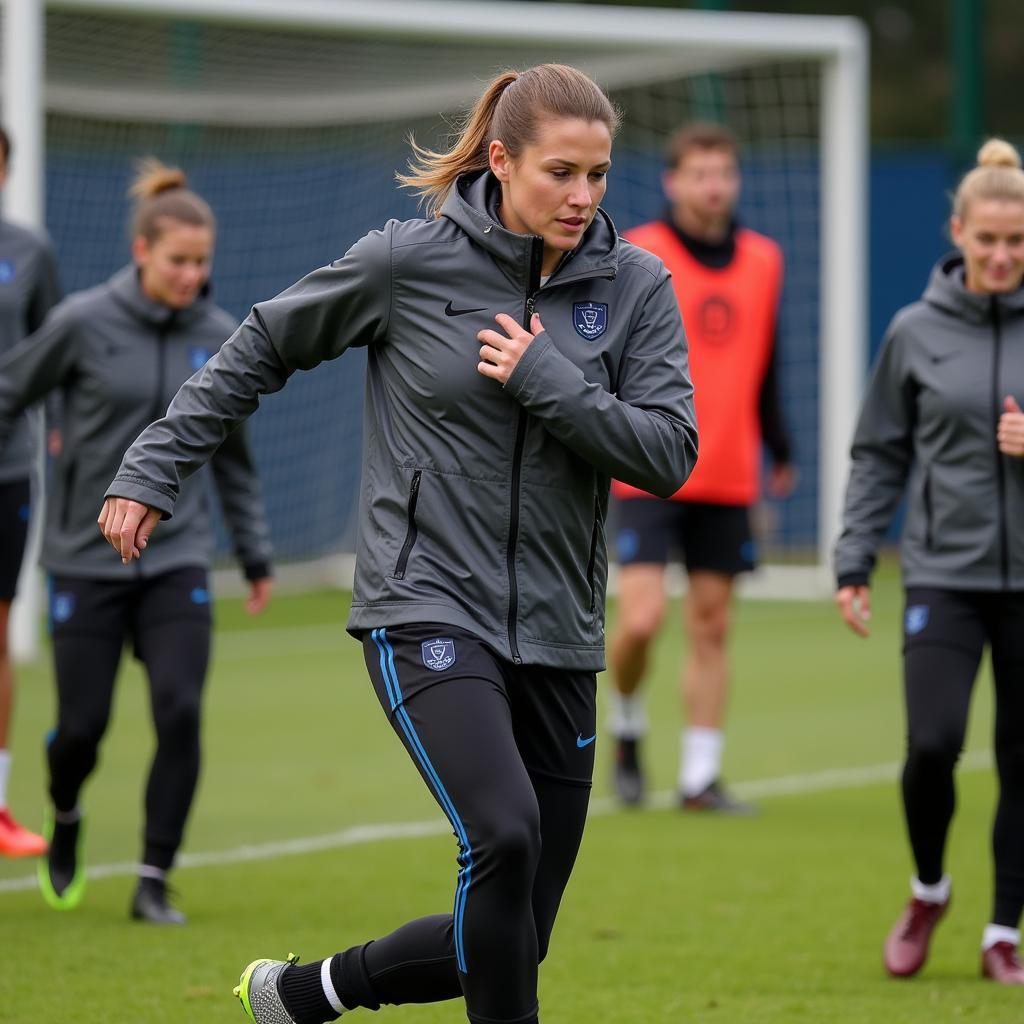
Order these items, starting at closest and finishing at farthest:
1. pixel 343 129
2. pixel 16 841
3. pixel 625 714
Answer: pixel 16 841 < pixel 625 714 < pixel 343 129

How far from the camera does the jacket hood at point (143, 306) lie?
657cm

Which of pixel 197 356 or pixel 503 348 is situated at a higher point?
pixel 197 356

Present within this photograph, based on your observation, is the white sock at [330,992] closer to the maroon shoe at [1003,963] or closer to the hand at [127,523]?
the hand at [127,523]

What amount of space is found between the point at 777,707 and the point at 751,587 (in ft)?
18.3

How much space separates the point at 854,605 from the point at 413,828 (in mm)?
2872

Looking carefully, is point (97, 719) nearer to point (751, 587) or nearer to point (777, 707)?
point (777, 707)

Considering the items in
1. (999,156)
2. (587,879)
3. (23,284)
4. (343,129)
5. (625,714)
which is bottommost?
(587,879)

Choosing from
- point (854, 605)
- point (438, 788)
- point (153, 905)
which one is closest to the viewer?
point (438, 788)

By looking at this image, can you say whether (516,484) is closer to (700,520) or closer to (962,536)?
(962,536)

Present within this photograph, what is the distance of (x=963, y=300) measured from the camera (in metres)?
5.77

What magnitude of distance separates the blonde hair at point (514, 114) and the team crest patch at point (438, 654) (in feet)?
3.10

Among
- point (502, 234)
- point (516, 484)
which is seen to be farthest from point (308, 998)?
point (502, 234)

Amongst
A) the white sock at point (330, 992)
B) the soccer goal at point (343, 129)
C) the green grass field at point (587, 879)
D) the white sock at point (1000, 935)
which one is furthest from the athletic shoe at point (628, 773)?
the soccer goal at point (343, 129)

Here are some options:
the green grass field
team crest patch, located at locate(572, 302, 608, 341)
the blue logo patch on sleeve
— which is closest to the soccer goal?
the green grass field
